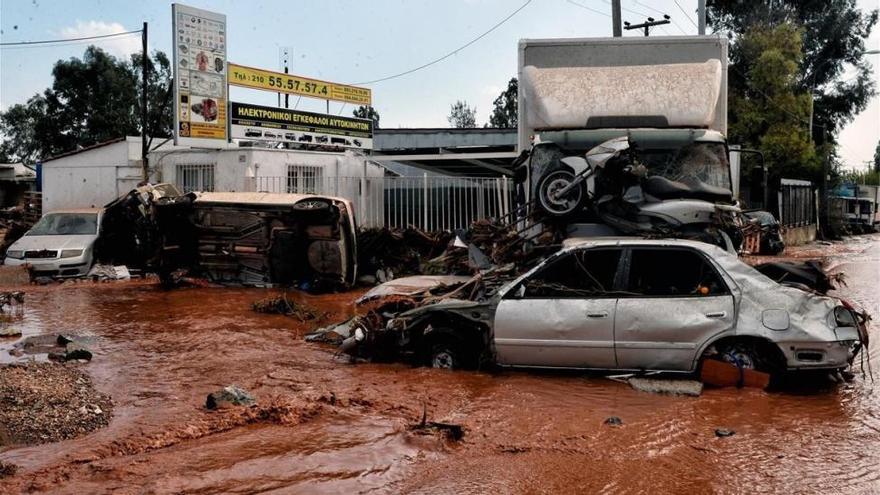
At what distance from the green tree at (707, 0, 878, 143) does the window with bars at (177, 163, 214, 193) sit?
1252 inches

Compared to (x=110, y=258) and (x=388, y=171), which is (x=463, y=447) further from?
(x=388, y=171)

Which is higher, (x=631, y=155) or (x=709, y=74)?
(x=709, y=74)

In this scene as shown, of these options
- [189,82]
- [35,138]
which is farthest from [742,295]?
[35,138]

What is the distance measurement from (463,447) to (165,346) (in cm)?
546

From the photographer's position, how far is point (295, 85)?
25578mm

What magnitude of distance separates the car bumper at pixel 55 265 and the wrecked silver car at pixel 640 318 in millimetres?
11169

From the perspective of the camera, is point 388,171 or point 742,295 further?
point 388,171

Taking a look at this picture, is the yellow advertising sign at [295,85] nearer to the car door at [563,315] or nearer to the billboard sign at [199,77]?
the billboard sign at [199,77]

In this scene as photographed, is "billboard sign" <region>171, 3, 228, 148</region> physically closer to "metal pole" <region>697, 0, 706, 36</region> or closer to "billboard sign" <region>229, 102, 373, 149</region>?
"billboard sign" <region>229, 102, 373, 149</region>

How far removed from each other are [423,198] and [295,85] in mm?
9178

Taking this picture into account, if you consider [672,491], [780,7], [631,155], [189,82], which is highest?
[780,7]

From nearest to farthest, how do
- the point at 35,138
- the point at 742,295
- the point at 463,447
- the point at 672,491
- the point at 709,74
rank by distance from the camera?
the point at 672,491
the point at 463,447
the point at 742,295
the point at 709,74
the point at 35,138

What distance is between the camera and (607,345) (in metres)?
6.88

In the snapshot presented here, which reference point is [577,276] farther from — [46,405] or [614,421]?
[46,405]
